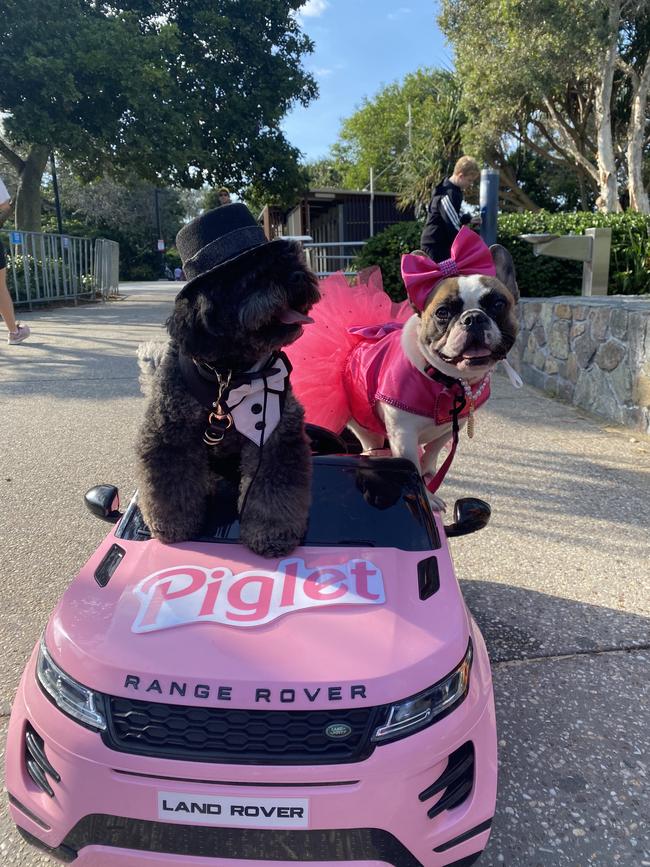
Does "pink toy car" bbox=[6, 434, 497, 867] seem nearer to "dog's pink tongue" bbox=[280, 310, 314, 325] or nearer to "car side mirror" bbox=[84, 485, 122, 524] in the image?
"car side mirror" bbox=[84, 485, 122, 524]

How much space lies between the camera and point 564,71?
17.9 m

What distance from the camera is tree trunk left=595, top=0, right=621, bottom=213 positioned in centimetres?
1677

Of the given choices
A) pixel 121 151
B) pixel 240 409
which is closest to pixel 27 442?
pixel 240 409

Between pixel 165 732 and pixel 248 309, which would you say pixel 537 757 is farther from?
pixel 248 309

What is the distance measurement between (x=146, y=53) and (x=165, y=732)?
57.9 ft

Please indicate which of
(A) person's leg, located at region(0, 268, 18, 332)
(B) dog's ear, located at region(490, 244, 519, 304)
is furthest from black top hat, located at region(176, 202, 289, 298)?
(A) person's leg, located at region(0, 268, 18, 332)

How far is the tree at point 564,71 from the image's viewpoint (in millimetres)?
16938

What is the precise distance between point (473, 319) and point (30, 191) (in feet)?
60.5

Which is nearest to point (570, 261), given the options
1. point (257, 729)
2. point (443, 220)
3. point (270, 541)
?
point (443, 220)

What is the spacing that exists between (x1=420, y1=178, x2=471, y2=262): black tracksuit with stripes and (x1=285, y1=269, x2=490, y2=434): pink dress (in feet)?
11.0

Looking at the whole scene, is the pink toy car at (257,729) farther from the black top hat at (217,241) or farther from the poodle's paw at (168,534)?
the black top hat at (217,241)

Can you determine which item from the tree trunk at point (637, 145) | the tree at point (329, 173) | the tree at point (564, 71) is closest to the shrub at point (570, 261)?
the tree at point (564, 71)

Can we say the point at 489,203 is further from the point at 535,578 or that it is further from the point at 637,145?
the point at 637,145

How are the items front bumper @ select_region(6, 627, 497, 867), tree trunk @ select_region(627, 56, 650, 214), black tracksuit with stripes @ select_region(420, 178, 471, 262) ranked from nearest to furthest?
front bumper @ select_region(6, 627, 497, 867) → black tracksuit with stripes @ select_region(420, 178, 471, 262) → tree trunk @ select_region(627, 56, 650, 214)
